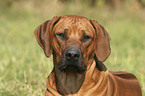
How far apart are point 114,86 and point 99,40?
72 cm

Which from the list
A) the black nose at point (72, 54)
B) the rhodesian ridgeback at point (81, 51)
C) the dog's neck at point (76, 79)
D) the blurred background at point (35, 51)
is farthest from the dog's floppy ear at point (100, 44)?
the blurred background at point (35, 51)

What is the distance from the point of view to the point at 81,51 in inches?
136

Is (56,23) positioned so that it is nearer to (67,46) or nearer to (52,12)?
(67,46)

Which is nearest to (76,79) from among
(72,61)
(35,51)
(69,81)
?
(69,81)

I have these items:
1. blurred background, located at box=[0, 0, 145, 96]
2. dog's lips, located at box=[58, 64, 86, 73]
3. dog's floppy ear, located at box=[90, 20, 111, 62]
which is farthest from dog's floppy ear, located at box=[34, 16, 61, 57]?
blurred background, located at box=[0, 0, 145, 96]

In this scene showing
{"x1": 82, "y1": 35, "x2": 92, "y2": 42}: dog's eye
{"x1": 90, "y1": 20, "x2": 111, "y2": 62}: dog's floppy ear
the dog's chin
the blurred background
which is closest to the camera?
the dog's chin

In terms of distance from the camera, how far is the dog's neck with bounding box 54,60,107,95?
3.73m

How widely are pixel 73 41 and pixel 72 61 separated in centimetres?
26

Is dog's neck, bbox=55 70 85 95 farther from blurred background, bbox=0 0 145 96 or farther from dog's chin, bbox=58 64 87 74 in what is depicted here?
blurred background, bbox=0 0 145 96

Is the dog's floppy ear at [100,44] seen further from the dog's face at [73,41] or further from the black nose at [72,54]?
the black nose at [72,54]

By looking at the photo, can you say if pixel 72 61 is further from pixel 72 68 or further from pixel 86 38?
pixel 86 38

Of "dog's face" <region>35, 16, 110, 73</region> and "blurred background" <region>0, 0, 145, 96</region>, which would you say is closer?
"dog's face" <region>35, 16, 110, 73</region>

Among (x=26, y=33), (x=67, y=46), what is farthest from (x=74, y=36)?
(x=26, y=33)

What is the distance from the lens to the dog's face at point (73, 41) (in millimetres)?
3448
